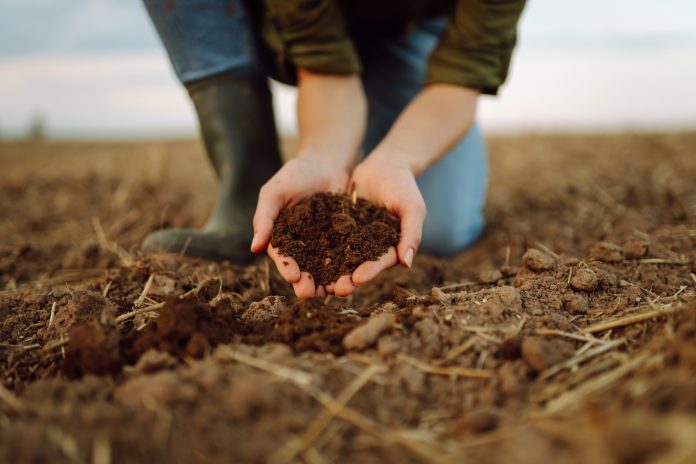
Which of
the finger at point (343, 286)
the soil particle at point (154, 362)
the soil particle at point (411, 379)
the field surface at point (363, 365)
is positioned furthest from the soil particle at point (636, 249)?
the soil particle at point (154, 362)

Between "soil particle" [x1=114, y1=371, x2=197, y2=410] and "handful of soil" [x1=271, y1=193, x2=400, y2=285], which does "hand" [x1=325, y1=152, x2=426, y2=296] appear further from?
"soil particle" [x1=114, y1=371, x2=197, y2=410]

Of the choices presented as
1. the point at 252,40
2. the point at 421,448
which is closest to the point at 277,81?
the point at 252,40

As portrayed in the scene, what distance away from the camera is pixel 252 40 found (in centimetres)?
249

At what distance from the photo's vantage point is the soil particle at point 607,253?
5.84ft

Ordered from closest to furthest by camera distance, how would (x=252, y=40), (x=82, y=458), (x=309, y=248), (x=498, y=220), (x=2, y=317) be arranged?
(x=82, y=458)
(x=2, y=317)
(x=309, y=248)
(x=252, y=40)
(x=498, y=220)

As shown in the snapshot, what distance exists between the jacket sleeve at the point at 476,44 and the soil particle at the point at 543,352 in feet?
4.36

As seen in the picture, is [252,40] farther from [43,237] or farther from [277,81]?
[43,237]

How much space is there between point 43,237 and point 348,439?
8.99ft

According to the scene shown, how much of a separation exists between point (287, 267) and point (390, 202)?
42 cm

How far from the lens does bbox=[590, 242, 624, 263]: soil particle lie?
1.78m

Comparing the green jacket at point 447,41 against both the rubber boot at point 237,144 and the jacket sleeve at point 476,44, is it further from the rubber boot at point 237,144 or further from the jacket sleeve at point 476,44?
the rubber boot at point 237,144

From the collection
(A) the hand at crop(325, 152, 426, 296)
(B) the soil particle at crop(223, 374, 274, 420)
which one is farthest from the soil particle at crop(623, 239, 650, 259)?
(B) the soil particle at crop(223, 374, 274, 420)

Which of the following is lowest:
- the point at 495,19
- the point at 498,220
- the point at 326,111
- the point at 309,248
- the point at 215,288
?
the point at 498,220

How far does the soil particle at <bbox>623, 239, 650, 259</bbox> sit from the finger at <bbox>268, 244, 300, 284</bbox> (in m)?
1.12
